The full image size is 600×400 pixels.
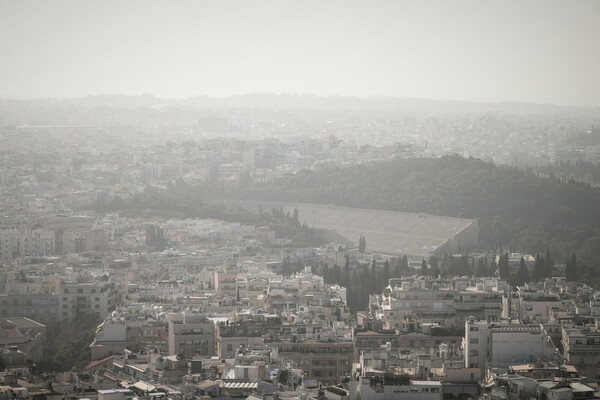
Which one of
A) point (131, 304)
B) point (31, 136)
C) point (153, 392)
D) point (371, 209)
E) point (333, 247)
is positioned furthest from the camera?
point (31, 136)

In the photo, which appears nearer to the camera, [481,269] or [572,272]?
[572,272]

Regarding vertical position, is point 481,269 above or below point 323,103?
above

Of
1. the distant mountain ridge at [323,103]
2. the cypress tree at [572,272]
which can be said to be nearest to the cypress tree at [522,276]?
the cypress tree at [572,272]

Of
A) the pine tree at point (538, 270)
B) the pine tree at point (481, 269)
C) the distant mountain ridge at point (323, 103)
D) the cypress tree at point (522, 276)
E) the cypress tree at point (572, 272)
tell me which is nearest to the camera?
the cypress tree at point (522, 276)

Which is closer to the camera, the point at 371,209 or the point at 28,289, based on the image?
the point at 28,289

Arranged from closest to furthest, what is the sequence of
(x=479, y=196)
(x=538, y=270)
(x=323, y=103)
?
(x=538, y=270) → (x=479, y=196) → (x=323, y=103)

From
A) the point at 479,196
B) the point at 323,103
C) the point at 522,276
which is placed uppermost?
the point at 522,276

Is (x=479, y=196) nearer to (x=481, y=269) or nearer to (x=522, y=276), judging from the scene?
(x=481, y=269)

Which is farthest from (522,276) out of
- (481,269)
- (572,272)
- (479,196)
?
(479,196)

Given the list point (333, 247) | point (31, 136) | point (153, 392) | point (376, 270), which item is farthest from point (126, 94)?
point (153, 392)

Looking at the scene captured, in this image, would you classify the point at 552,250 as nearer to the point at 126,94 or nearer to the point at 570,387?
the point at 570,387

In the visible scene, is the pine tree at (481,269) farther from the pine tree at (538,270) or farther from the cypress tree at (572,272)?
the cypress tree at (572,272)
